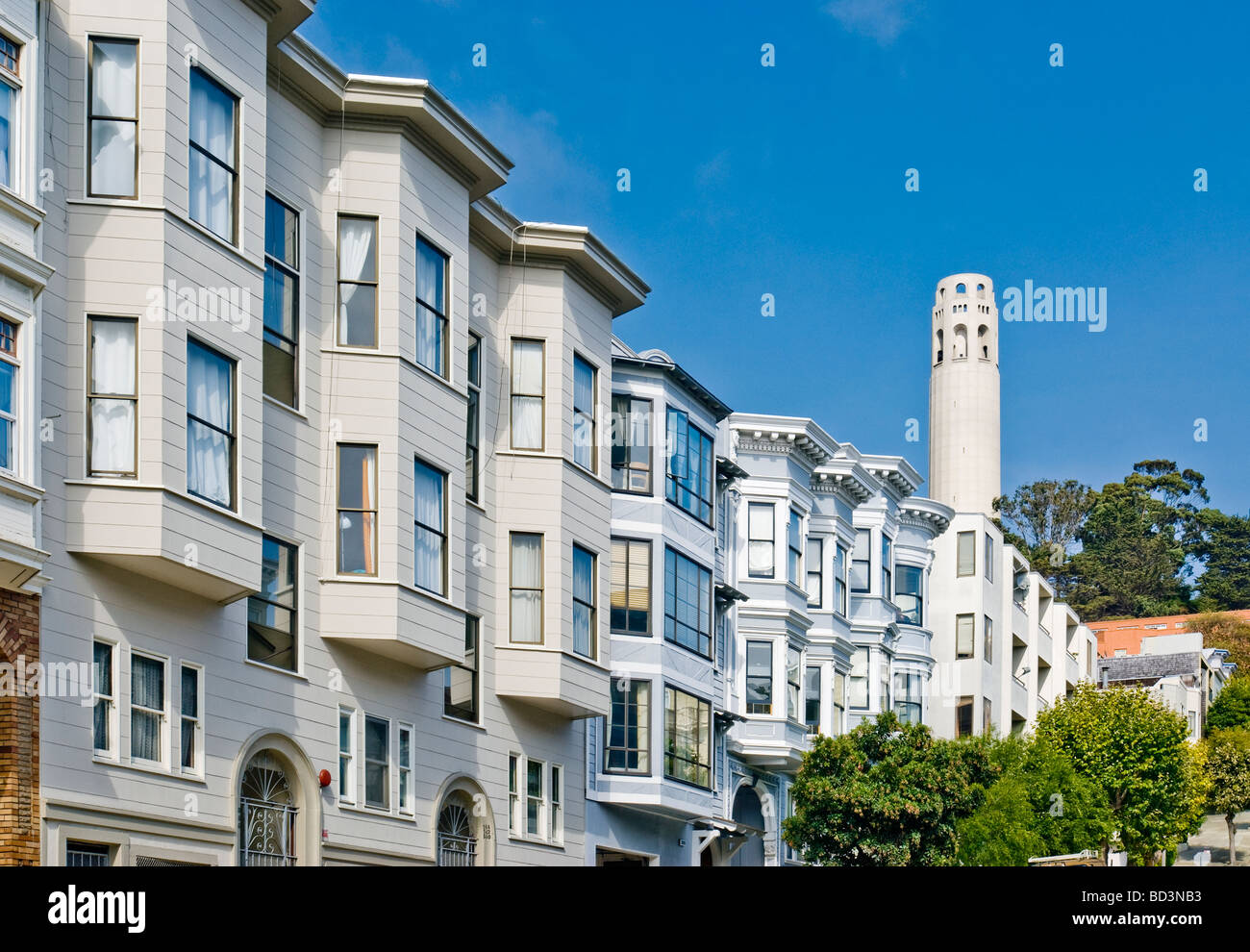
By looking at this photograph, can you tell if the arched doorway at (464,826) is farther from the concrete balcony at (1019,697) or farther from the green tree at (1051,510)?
the green tree at (1051,510)

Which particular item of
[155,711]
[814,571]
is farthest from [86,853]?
[814,571]

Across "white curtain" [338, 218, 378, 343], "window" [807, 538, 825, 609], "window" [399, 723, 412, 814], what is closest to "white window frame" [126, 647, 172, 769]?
"window" [399, 723, 412, 814]

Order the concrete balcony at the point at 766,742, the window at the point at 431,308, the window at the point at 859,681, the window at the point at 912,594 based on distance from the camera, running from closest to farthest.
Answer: the window at the point at 431,308 → the concrete balcony at the point at 766,742 → the window at the point at 859,681 → the window at the point at 912,594

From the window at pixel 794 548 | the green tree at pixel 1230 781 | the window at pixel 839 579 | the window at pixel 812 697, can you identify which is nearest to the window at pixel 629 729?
the window at pixel 794 548

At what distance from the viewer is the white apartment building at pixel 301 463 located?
76.7ft

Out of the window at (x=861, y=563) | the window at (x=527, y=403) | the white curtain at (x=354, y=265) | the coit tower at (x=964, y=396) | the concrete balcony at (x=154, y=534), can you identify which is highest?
the coit tower at (x=964, y=396)

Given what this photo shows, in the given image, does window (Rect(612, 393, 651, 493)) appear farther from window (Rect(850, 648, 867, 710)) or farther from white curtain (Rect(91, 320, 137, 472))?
window (Rect(850, 648, 867, 710))

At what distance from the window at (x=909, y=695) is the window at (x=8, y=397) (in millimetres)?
44785

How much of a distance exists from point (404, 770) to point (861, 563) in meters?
32.0

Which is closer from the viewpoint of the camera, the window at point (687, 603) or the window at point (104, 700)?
the window at point (104, 700)

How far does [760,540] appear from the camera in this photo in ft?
172

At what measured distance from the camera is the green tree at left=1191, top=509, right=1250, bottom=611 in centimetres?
15288

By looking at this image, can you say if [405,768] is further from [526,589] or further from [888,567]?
[888,567]

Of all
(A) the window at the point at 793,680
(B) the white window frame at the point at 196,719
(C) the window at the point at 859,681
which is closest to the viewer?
(B) the white window frame at the point at 196,719
